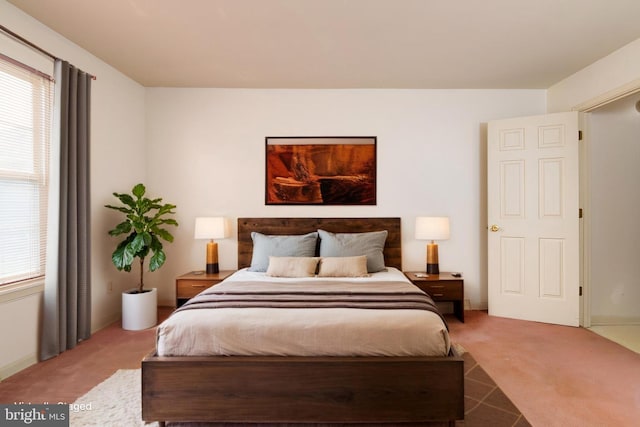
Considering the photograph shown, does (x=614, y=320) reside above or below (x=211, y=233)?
below

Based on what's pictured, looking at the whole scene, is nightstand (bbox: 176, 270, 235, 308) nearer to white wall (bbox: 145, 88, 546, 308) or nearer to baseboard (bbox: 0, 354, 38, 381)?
white wall (bbox: 145, 88, 546, 308)

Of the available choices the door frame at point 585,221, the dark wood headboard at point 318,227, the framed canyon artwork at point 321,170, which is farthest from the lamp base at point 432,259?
the door frame at point 585,221

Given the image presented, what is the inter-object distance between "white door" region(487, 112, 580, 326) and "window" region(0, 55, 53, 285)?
4.22 meters

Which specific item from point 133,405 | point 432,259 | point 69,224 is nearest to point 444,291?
point 432,259

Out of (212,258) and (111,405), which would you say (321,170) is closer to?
(212,258)

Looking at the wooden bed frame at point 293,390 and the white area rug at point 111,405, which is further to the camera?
the white area rug at point 111,405

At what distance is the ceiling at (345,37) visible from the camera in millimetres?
2342

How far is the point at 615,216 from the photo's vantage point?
3537 mm

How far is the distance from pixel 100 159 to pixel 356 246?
267cm

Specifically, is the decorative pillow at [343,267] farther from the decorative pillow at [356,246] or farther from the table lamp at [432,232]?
the table lamp at [432,232]

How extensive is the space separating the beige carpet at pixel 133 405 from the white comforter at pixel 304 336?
1.49 feet

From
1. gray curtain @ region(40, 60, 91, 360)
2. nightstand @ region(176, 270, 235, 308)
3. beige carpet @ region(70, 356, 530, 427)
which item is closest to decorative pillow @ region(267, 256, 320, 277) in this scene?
nightstand @ region(176, 270, 235, 308)

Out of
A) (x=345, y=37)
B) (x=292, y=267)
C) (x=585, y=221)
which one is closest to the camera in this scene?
(x=345, y=37)

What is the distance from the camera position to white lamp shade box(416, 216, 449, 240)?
3.56 metres
